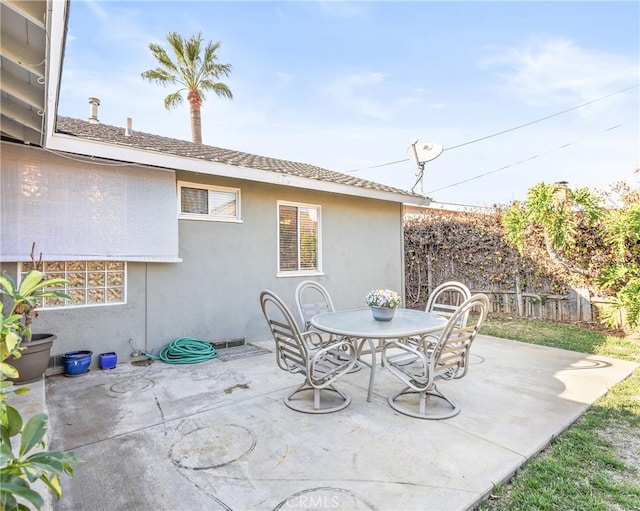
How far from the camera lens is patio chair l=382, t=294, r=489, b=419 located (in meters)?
3.22

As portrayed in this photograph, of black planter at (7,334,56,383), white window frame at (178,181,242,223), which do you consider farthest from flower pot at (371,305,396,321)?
black planter at (7,334,56,383)

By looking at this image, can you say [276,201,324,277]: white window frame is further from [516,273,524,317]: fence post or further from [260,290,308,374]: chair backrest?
[516,273,524,317]: fence post

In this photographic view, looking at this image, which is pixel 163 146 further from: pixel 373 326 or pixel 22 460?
pixel 22 460

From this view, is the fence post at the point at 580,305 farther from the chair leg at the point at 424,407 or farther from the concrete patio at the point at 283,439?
the chair leg at the point at 424,407

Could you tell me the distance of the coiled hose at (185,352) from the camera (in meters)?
5.23

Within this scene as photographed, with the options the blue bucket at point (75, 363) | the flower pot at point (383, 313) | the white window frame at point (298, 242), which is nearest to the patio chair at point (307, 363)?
the flower pot at point (383, 313)

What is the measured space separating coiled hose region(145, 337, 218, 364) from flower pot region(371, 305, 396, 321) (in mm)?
2879

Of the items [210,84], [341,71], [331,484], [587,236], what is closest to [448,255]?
[587,236]

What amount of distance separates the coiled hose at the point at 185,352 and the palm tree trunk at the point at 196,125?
10.5 metres

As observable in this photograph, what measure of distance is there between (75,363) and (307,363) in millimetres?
3381

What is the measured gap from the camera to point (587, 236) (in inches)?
284

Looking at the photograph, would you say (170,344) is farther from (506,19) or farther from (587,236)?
(506,19)

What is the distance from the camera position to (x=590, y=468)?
2.60 m

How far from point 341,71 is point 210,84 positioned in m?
6.08
